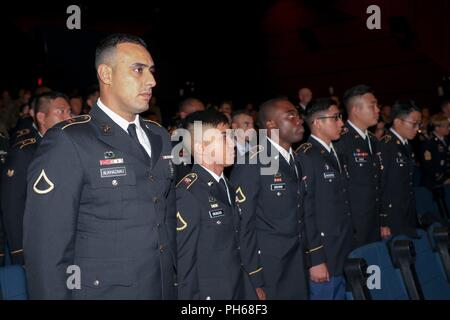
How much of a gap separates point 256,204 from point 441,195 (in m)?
2.45

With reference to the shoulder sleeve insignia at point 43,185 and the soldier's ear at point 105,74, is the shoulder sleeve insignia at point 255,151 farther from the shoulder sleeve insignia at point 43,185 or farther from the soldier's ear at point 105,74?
the shoulder sleeve insignia at point 43,185

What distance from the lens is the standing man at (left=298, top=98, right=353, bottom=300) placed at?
147 inches

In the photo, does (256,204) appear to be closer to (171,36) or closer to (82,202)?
(82,202)

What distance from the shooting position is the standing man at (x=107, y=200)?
1718 millimetres

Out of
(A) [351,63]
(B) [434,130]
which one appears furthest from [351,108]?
(A) [351,63]

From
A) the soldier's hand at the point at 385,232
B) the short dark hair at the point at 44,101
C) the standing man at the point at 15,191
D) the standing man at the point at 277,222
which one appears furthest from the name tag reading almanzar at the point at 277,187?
the short dark hair at the point at 44,101

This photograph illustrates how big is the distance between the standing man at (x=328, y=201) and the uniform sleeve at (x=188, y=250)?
1194 millimetres

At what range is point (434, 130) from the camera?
6.80m

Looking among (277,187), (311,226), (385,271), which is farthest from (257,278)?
(385,271)

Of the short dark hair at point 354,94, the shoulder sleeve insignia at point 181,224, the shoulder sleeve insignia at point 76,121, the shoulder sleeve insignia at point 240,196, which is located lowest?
the shoulder sleeve insignia at point 181,224

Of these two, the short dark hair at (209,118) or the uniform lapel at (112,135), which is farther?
the short dark hair at (209,118)

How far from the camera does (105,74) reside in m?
1.99

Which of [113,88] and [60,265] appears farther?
[113,88]
